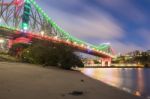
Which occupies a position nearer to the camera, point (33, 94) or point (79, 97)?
point (33, 94)

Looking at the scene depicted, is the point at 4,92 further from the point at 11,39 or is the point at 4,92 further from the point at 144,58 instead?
the point at 144,58

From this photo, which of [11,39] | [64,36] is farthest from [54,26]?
[11,39]

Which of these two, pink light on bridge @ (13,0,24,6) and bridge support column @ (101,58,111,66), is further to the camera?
bridge support column @ (101,58,111,66)

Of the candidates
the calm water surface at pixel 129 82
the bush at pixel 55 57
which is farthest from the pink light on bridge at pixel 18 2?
the bush at pixel 55 57

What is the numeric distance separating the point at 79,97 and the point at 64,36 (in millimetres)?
82005

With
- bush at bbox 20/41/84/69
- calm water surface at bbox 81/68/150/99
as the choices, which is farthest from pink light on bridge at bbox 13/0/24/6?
bush at bbox 20/41/84/69

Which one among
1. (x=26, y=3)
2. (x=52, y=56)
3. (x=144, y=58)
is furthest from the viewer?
(x=144, y=58)

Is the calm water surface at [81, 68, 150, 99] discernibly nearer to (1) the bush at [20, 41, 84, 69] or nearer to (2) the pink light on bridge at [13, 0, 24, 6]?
(1) the bush at [20, 41, 84, 69]

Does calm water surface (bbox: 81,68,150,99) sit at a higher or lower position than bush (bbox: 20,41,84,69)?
lower

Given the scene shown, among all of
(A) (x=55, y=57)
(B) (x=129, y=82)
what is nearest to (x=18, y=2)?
(A) (x=55, y=57)

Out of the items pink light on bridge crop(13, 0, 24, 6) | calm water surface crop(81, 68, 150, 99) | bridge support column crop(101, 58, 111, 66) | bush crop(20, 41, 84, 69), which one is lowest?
calm water surface crop(81, 68, 150, 99)

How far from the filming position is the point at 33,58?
32.4 meters

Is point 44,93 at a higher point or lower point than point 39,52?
lower

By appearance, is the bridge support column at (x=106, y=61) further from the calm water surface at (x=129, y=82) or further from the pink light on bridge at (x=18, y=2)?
the calm water surface at (x=129, y=82)
